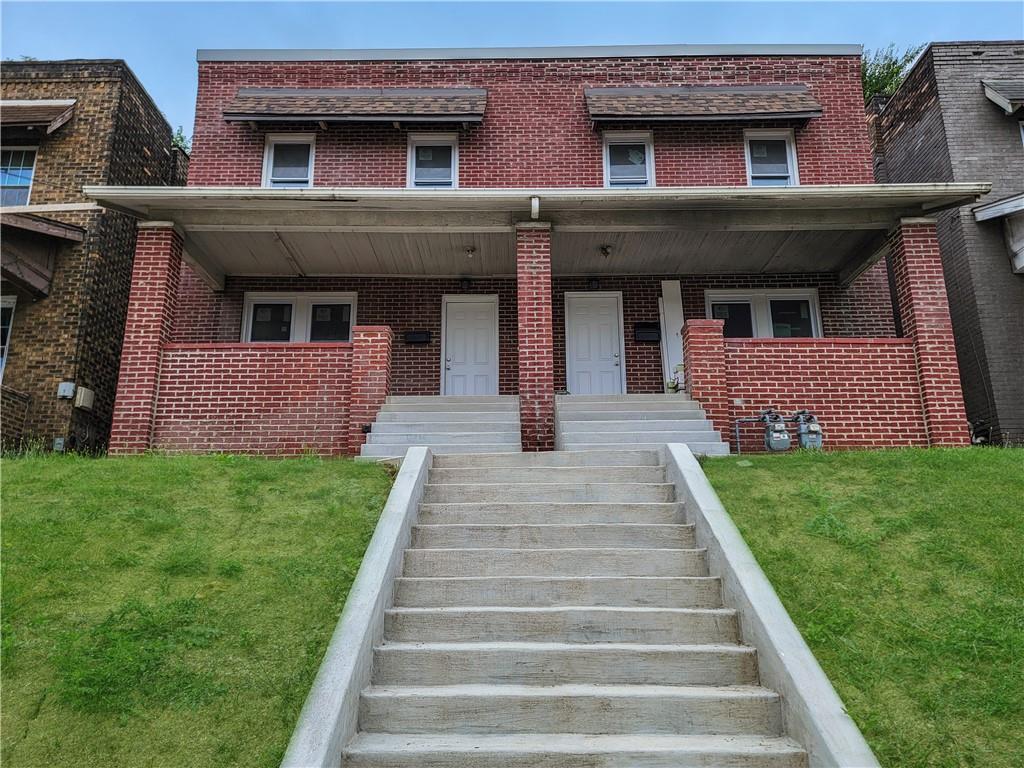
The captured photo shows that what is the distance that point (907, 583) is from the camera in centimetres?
455

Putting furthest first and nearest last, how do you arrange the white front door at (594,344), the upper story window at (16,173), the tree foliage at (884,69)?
1. the tree foliage at (884,69)
2. the upper story window at (16,173)
3. the white front door at (594,344)

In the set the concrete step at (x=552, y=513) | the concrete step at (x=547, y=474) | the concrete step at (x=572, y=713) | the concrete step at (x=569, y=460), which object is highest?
the concrete step at (x=569, y=460)

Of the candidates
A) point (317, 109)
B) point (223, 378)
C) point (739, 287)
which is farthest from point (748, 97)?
point (223, 378)

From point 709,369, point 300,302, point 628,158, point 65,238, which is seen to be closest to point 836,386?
point 709,369

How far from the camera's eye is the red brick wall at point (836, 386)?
874cm

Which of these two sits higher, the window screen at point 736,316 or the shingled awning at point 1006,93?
the shingled awning at point 1006,93

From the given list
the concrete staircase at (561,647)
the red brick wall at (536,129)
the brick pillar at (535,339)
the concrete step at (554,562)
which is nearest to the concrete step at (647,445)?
the brick pillar at (535,339)

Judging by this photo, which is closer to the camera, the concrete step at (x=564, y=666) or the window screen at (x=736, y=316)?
the concrete step at (x=564, y=666)

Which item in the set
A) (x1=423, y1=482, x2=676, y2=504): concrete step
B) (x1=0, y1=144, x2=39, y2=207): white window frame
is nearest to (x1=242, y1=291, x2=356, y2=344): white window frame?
(x1=0, y1=144, x2=39, y2=207): white window frame

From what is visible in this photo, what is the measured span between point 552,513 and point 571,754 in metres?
2.45

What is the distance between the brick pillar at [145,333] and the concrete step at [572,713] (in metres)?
6.29

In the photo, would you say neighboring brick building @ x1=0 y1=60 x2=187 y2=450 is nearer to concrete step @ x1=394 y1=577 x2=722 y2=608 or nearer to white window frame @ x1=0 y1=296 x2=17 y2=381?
white window frame @ x1=0 y1=296 x2=17 y2=381

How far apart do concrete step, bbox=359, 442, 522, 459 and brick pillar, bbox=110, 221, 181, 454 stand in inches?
111

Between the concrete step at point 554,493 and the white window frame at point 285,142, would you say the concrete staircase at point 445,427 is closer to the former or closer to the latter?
the concrete step at point 554,493
